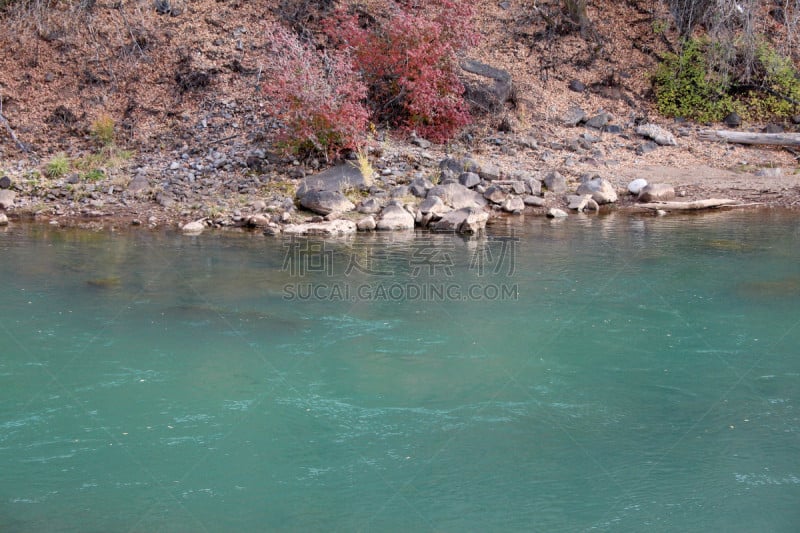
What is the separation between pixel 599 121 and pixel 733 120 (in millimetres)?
2926

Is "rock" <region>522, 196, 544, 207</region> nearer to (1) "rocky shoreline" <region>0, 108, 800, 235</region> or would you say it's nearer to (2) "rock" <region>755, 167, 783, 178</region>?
(1) "rocky shoreline" <region>0, 108, 800, 235</region>

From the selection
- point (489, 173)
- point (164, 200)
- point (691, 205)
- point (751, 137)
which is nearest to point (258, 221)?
point (164, 200)

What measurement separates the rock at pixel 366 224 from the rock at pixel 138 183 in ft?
14.0

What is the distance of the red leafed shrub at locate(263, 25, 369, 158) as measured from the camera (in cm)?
1362

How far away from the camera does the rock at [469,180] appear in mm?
13756

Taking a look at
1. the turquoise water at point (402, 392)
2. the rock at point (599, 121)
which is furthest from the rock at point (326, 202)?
the rock at point (599, 121)

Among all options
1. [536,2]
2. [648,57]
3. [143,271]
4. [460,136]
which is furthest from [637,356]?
[536,2]

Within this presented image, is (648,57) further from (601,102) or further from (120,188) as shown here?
(120,188)

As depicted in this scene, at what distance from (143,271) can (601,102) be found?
11645 mm

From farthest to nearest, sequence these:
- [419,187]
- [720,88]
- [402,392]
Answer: [720,88] < [419,187] < [402,392]

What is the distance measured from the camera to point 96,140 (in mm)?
15695

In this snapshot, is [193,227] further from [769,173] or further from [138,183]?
[769,173]

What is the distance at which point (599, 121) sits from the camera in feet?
54.4

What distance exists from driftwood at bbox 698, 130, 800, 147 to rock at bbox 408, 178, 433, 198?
21.8ft
